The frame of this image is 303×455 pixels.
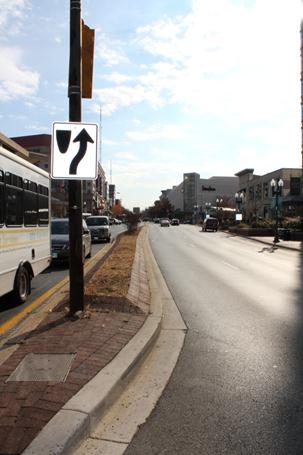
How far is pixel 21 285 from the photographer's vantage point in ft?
32.5

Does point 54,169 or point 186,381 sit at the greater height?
point 54,169

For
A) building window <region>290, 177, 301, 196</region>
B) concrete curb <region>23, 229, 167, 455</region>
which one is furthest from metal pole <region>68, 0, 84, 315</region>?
building window <region>290, 177, 301, 196</region>

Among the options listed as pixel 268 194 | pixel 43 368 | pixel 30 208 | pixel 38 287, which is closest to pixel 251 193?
pixel 268 194

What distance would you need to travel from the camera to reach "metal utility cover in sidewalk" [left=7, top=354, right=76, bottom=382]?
4923mm

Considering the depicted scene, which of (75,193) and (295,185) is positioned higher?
(295,185)

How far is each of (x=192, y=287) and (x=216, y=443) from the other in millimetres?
9000

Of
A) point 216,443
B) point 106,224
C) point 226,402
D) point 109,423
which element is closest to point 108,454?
point 109,423

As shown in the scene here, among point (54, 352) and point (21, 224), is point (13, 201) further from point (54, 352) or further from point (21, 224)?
point (54, 352)

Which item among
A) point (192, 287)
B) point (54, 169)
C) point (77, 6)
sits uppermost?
point (77, 6)

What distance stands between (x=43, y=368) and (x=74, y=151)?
3516mm

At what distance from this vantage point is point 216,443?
3916mm

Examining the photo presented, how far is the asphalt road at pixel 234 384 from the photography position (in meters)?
3.96

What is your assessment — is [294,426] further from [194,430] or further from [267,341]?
[267,341]

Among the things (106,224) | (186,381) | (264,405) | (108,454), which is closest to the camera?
(108,454)
